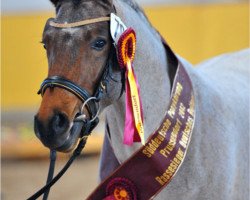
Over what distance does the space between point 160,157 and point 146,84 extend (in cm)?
29

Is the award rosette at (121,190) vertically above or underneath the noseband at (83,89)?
underneath

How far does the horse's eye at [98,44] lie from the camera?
2287 mm

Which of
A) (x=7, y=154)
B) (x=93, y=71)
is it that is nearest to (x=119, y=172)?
(x=93, y=71)

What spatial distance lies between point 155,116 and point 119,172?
27 centimetres

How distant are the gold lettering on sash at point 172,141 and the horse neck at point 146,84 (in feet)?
0.24

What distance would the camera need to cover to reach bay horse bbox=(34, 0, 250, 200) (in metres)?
2.23

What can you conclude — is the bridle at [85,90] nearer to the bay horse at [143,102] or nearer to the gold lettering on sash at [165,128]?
the bay horse at [143,102]

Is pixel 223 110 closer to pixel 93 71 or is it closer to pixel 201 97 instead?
pixel 201 97

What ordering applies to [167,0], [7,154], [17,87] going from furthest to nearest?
[167,0]
[17,87]
[7,154]

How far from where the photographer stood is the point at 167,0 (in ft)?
27.3

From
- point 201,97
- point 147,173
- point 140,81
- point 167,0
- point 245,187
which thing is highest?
point 140,81

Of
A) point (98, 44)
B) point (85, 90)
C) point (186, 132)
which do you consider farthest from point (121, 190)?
point (98, 44)

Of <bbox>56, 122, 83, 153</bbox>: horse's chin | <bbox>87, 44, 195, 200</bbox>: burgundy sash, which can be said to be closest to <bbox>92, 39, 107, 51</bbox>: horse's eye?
<bbox>56, 122, 83, 153</bbox>: horse's chin

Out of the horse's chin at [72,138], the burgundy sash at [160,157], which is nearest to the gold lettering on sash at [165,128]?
the burgundy sash at [160,157]
